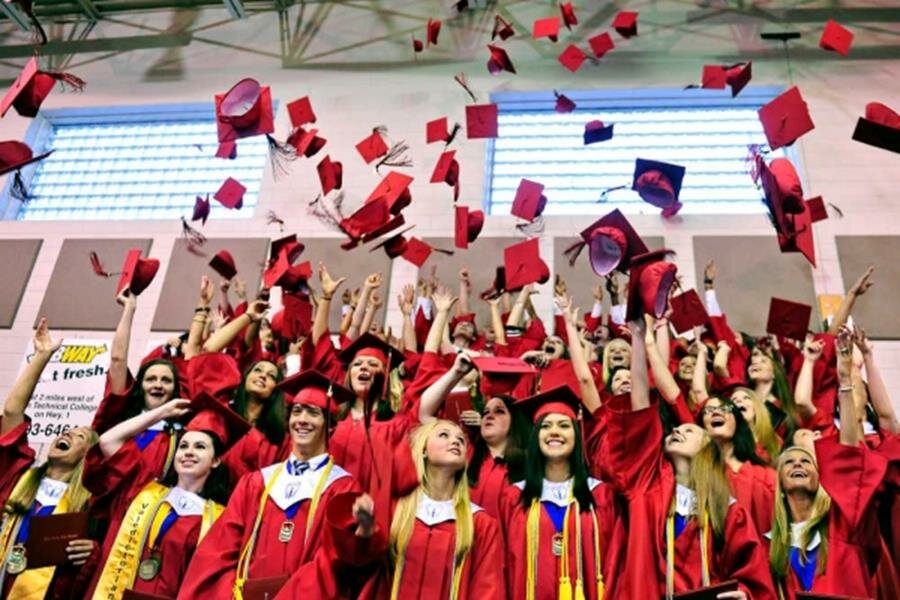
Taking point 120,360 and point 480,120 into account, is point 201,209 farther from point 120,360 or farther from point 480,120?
point 120,360

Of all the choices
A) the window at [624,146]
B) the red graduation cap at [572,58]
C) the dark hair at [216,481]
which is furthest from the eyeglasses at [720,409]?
the red graduation cap at [572,58]

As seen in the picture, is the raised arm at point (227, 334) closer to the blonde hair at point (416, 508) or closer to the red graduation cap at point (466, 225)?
the blonde hair at point (416, 508)

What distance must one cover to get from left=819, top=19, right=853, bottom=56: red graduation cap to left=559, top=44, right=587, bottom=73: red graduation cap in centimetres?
221

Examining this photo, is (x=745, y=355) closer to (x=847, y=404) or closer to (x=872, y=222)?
(x=847, y=404)

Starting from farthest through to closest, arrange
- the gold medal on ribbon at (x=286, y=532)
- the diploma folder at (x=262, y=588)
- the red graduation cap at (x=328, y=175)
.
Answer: the red graduation cap at (x=328, y=175)
the gold medal on ribbon at (x=286, y=532)
the diploma folder at (x=262, y=588)

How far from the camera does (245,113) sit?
19.2 ft

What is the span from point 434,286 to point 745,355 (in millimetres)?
2433

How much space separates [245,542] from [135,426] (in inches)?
33.6

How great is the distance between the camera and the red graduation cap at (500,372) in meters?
3.03

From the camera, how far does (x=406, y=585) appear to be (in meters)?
2.43

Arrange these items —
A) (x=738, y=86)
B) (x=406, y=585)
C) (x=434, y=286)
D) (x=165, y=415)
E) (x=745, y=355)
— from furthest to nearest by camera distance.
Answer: (x=738, y=86) → (x=434, y=286) → (x=745, y=355) → (x=165, y=415) → (x=406, y=585)

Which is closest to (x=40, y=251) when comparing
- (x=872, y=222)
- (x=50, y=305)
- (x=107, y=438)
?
(x=50, y=305)

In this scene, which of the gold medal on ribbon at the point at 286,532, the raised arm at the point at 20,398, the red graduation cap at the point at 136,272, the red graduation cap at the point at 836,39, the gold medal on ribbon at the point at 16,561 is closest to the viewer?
the gold medal on ribbon at the point at 286,532

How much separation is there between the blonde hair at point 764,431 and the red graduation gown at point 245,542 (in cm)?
179
